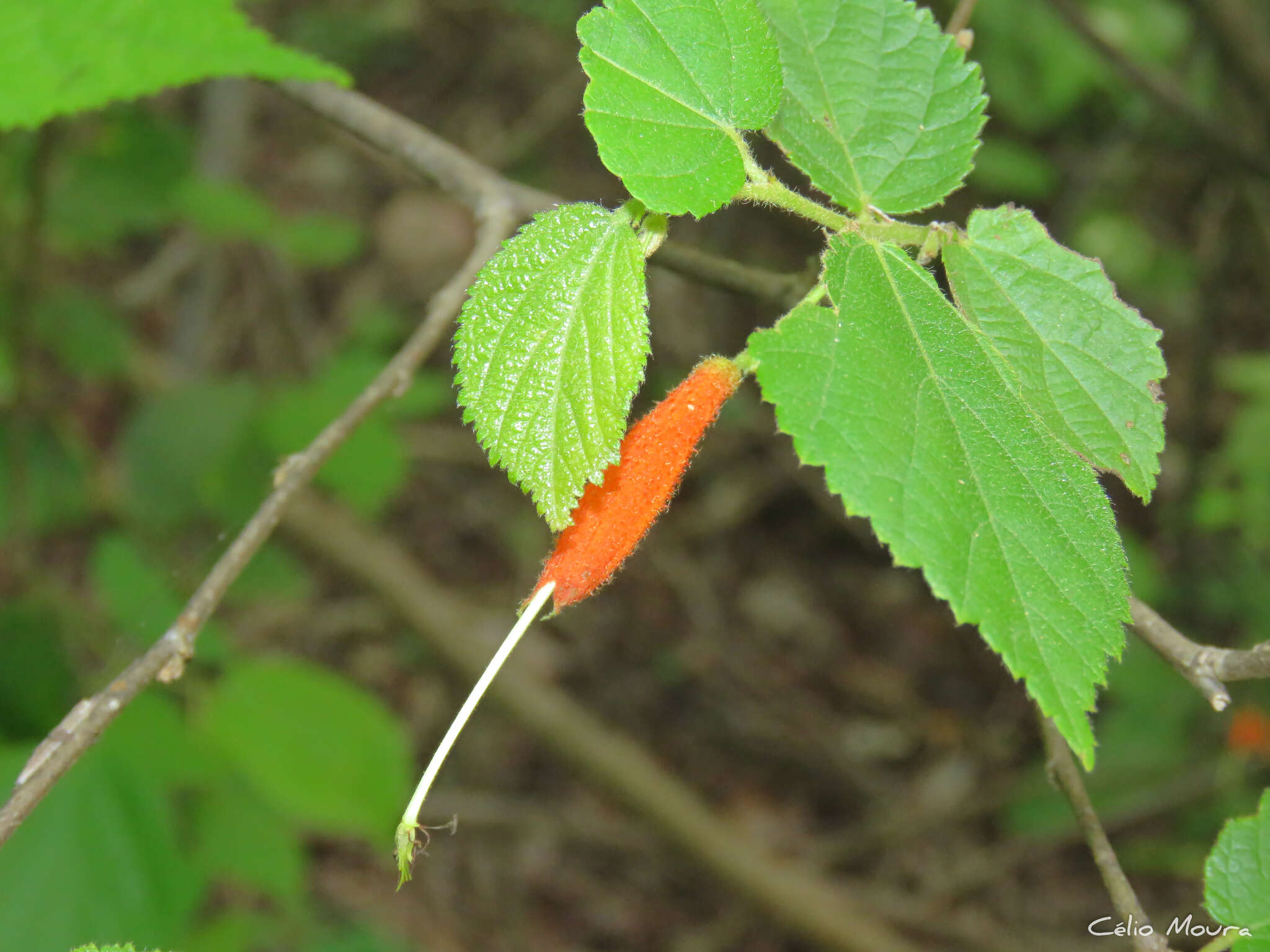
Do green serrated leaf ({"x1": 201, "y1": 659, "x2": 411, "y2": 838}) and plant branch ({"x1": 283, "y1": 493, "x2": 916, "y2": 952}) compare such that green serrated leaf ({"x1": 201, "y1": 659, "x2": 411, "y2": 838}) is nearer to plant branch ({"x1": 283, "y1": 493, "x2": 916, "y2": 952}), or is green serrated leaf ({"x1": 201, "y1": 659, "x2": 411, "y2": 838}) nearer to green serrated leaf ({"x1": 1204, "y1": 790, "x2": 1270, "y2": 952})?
plant branch ({"x1": 283, "y1": 493, "x2": 916, "y2": 952})

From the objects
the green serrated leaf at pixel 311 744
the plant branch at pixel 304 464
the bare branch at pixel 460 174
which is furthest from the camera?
the green serrated leaf at pixel 311 744

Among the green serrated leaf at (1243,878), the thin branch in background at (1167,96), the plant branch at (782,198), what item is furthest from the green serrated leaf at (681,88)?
the thin branch in background at (1167,96)

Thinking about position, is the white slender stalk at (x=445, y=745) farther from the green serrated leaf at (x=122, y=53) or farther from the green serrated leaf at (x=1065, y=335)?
the green serrated leaf at (x=122, y=53)

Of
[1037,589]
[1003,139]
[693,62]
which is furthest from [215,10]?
[1003,139]

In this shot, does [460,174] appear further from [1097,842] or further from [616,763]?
[616,763]

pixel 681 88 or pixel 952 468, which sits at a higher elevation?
pixel 681 88

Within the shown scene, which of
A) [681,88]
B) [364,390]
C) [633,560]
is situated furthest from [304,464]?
[633,560]
